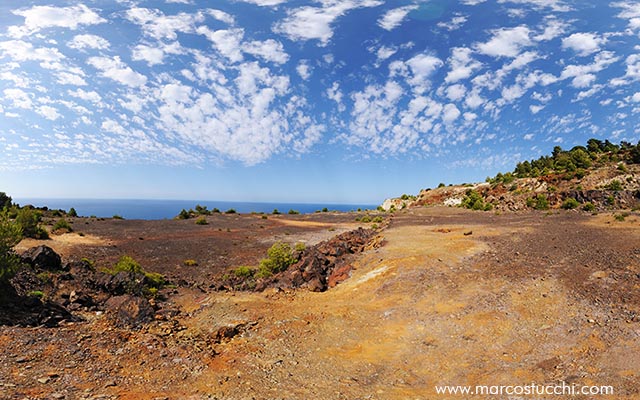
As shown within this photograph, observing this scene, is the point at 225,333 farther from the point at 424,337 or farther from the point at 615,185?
the point at 615,185

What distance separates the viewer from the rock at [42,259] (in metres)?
16.6

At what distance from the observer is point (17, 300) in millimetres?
11578

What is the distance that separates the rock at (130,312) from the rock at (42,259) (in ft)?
25.2

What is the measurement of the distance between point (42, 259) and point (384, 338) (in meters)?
17.0

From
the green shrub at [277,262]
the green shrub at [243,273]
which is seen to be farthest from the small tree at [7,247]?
the green shrub at [277,262]

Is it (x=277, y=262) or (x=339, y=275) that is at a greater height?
(x=277, y=262)

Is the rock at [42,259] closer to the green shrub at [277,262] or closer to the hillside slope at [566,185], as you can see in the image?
the green shrub at [277,262]

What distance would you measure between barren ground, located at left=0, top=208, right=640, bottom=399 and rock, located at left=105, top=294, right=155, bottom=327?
402mm

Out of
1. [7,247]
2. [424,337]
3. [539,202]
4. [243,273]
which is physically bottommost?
[243,273]

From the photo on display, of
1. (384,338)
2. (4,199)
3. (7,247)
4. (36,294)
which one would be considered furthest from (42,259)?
(4,199)

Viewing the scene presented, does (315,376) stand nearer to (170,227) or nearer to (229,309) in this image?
(229,309)

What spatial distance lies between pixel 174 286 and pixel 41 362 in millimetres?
10244

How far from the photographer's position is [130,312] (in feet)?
37.4

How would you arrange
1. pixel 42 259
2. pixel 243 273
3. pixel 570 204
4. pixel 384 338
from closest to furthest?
pixel 384 338 → pixel 42 259 → pixel 243 273 → pixel 570 204
